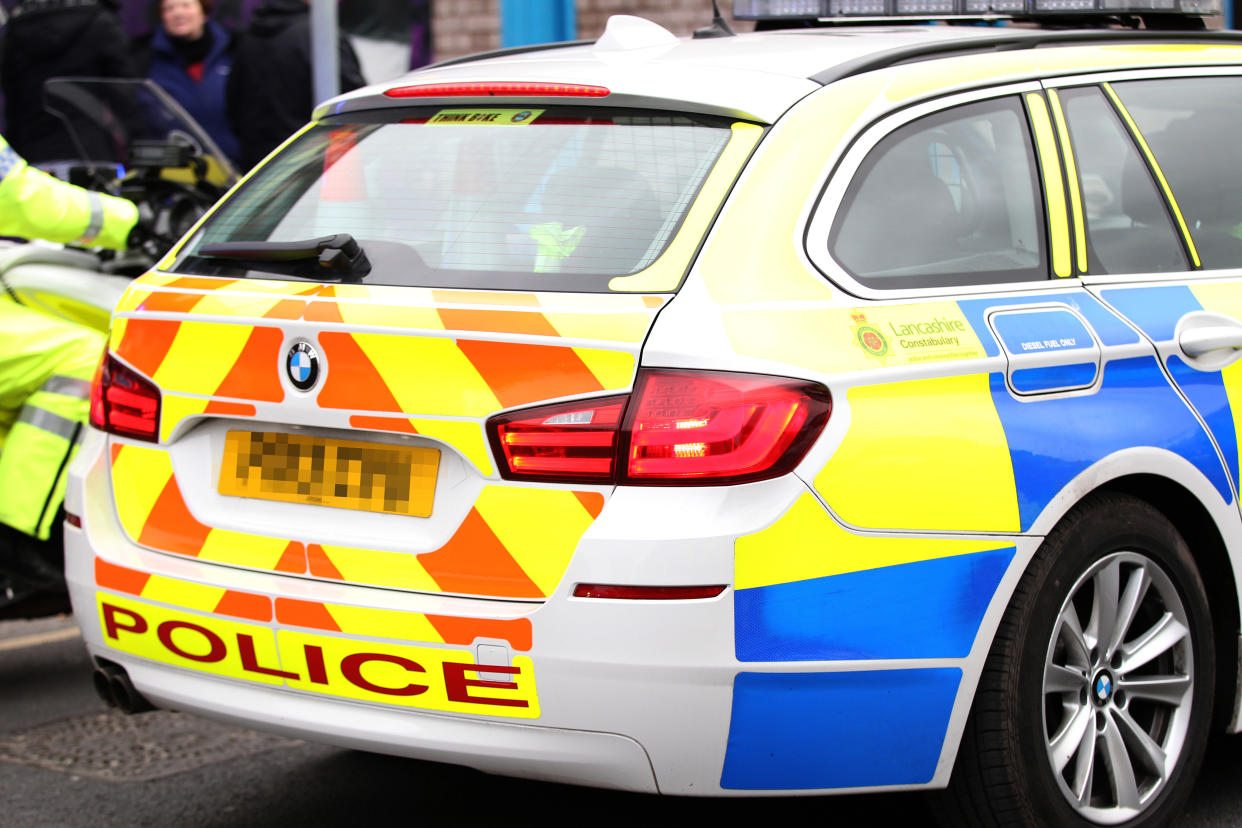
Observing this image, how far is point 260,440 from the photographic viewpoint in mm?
3133

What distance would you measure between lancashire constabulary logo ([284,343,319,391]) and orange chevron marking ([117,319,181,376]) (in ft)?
1.14

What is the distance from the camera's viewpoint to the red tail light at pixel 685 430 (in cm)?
276

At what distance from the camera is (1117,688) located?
3393 millimetres

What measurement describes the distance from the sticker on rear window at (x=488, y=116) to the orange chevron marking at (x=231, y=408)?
777 mm

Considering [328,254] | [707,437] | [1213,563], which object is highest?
[328,254]

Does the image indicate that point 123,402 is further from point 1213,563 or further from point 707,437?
point 1213,563

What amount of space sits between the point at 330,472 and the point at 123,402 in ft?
1.97

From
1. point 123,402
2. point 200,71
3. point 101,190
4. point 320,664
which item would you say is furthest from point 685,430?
A: point 200,71

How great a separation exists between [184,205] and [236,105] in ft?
12.4

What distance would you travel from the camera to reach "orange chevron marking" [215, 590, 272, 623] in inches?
119

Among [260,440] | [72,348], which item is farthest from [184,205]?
[260,440]

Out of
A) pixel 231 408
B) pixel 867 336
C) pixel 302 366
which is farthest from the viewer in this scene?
pixel 231 408

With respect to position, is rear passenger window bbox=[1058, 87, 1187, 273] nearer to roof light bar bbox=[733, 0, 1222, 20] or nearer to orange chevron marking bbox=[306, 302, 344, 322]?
roof light bar bbox=[733, 0, 1222, 20]

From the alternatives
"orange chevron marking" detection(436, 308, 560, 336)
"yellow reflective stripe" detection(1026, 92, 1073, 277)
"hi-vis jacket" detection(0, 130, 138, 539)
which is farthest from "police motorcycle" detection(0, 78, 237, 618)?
"yellow reflective stripe" detection(1026, 92, 1073, 277)
